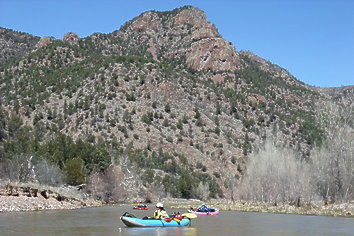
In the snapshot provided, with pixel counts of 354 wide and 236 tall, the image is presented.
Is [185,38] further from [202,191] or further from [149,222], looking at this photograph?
[149,222]

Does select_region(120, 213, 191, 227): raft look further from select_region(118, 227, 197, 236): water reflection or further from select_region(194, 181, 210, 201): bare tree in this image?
select_region(194, 181, 210, 201): bare tree

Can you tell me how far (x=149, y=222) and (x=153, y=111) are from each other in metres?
84.8

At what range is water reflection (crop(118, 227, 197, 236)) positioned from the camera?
111 feet

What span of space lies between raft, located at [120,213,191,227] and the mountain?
42447mm

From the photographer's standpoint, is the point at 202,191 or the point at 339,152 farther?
the point at 202,191

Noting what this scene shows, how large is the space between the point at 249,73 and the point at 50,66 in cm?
6033

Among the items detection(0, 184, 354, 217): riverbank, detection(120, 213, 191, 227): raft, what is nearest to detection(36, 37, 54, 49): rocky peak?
detection(0, 184, 354, 217): riverbank

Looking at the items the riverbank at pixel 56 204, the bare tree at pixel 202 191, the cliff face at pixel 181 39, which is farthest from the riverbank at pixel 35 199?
the cliff face at pixel 181 39

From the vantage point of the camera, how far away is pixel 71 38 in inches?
6324

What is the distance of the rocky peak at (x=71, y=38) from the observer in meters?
158

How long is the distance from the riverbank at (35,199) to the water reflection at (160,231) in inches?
824

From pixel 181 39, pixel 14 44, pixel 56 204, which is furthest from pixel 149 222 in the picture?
pixel 14 44

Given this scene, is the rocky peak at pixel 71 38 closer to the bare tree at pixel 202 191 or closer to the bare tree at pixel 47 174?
the bare tree at pixel 202 191

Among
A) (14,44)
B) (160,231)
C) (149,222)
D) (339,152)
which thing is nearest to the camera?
(160,231)
